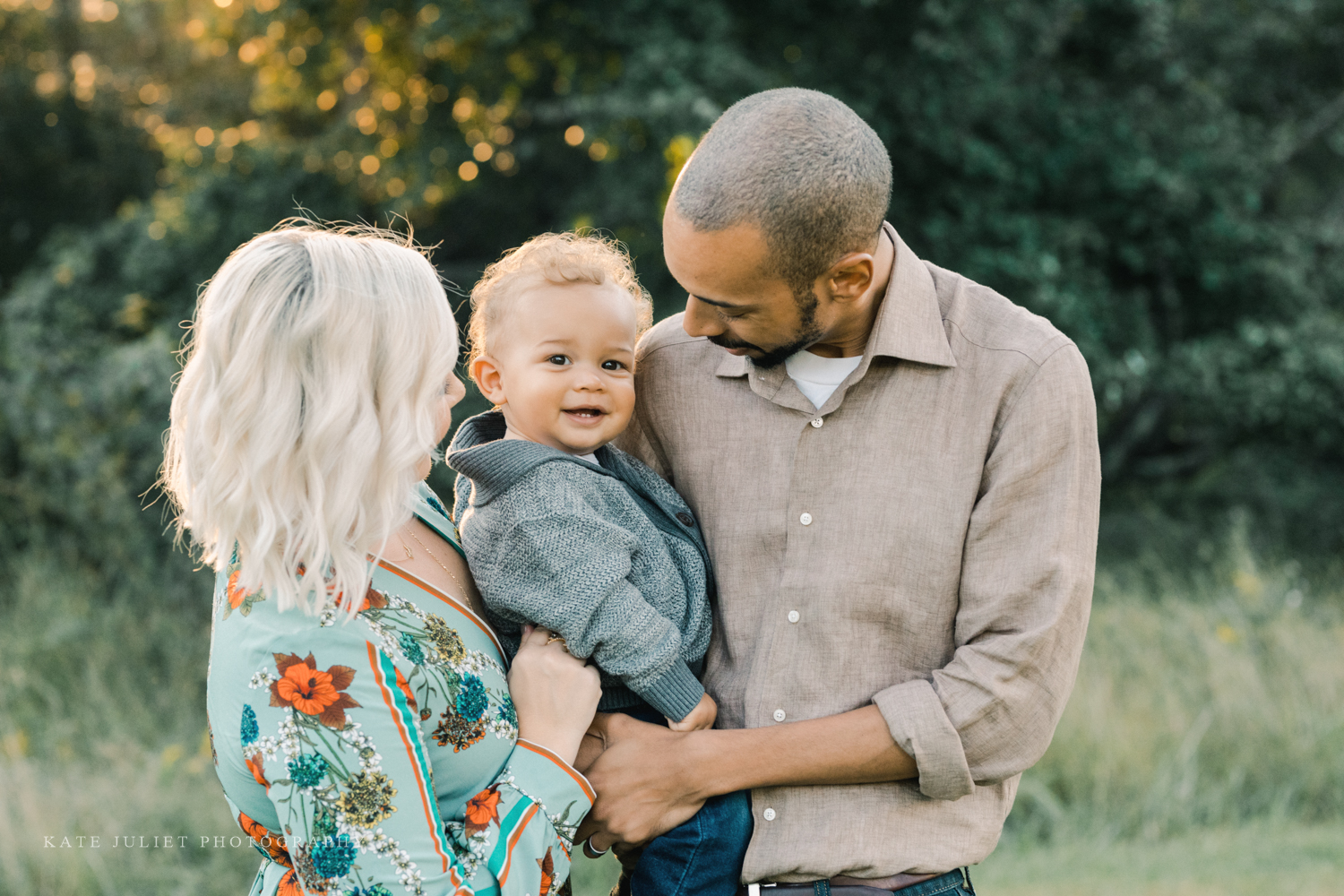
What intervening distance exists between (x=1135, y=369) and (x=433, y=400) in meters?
6.71

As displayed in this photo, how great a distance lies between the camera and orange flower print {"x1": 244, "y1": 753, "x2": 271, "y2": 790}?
1503 mm

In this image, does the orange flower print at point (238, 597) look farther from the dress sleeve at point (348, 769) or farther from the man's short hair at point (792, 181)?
the man's short hair at point (792, 181)

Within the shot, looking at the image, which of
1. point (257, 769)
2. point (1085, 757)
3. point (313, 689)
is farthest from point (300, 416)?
point (1085, 757)

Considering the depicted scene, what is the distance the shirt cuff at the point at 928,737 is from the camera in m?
1.82

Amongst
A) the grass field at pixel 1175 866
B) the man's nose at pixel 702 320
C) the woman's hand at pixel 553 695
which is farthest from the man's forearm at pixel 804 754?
the grass field at pixel 1175 866

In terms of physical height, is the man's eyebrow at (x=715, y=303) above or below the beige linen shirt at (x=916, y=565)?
above

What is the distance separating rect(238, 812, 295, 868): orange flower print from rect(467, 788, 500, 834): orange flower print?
10.4 inches

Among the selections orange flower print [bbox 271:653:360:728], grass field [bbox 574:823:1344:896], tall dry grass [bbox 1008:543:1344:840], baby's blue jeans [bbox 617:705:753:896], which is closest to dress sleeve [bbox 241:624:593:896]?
orange flower print [bbox 271:653:360:728]

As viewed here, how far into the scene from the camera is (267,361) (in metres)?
1.55

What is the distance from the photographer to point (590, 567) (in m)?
1.83

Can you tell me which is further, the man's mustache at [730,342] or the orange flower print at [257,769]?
the man's mustache at [730,342]

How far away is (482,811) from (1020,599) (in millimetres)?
920

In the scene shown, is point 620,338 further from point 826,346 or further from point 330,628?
point 330,628

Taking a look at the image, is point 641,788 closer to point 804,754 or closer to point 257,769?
point 804,754
